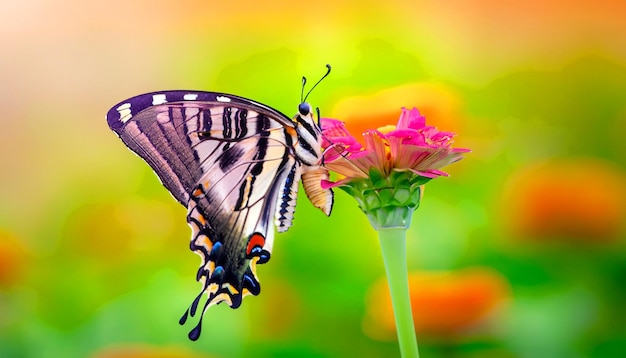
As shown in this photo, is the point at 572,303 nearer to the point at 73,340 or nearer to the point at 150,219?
the point at 150,219

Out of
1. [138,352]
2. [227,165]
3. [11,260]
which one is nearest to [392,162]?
[227,165]

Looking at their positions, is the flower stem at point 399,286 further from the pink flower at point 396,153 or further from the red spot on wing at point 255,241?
the red spot on wing at point 255,241

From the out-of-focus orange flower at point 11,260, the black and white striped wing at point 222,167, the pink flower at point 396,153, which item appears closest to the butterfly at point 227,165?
the black and white striped wing at point 222,167

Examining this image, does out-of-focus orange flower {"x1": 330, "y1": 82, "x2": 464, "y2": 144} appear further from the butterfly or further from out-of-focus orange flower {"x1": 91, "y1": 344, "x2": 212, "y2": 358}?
out-of-focus orange flower {"x1": 91, "y1": 344, "x2": 212, "y2": 358}

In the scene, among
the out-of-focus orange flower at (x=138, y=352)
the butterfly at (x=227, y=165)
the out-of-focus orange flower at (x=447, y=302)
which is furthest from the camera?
the out-of-focus orange flower at (x=138, y=352)

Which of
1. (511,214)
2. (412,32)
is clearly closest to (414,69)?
(412,32)

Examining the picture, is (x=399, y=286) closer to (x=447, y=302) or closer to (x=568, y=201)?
(x=447, y=302)

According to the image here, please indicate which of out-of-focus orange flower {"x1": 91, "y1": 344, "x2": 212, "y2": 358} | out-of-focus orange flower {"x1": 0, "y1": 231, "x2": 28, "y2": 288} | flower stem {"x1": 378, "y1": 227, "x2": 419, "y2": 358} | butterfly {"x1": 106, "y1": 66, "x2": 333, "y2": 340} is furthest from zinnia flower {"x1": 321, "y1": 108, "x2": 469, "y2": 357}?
out-of-focus orange flower {"x1": 0, "y1": 231, "x2": 28, "y2": 288}
